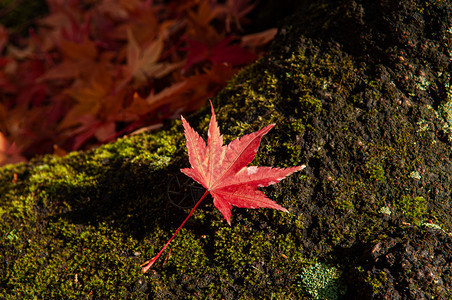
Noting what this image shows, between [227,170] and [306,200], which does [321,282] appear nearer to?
[306,200]

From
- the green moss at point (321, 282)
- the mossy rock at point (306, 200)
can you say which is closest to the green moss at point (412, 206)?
the mossy rock at point (306, 200)

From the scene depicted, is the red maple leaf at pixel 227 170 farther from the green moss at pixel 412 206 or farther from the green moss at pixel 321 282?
the green moss at pixel 412 206

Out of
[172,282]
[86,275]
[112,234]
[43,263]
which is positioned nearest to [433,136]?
[172,282]

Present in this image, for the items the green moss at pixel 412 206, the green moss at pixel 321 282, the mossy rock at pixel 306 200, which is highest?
the mossy rock at pixel 306 200

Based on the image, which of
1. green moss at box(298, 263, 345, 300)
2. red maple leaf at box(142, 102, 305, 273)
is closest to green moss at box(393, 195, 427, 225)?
green moss at box(298, 263, 345, 300)

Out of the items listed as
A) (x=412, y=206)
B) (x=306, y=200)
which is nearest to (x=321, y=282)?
(x=306, y=200)

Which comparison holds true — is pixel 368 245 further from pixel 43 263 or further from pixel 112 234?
pixel 43 263
